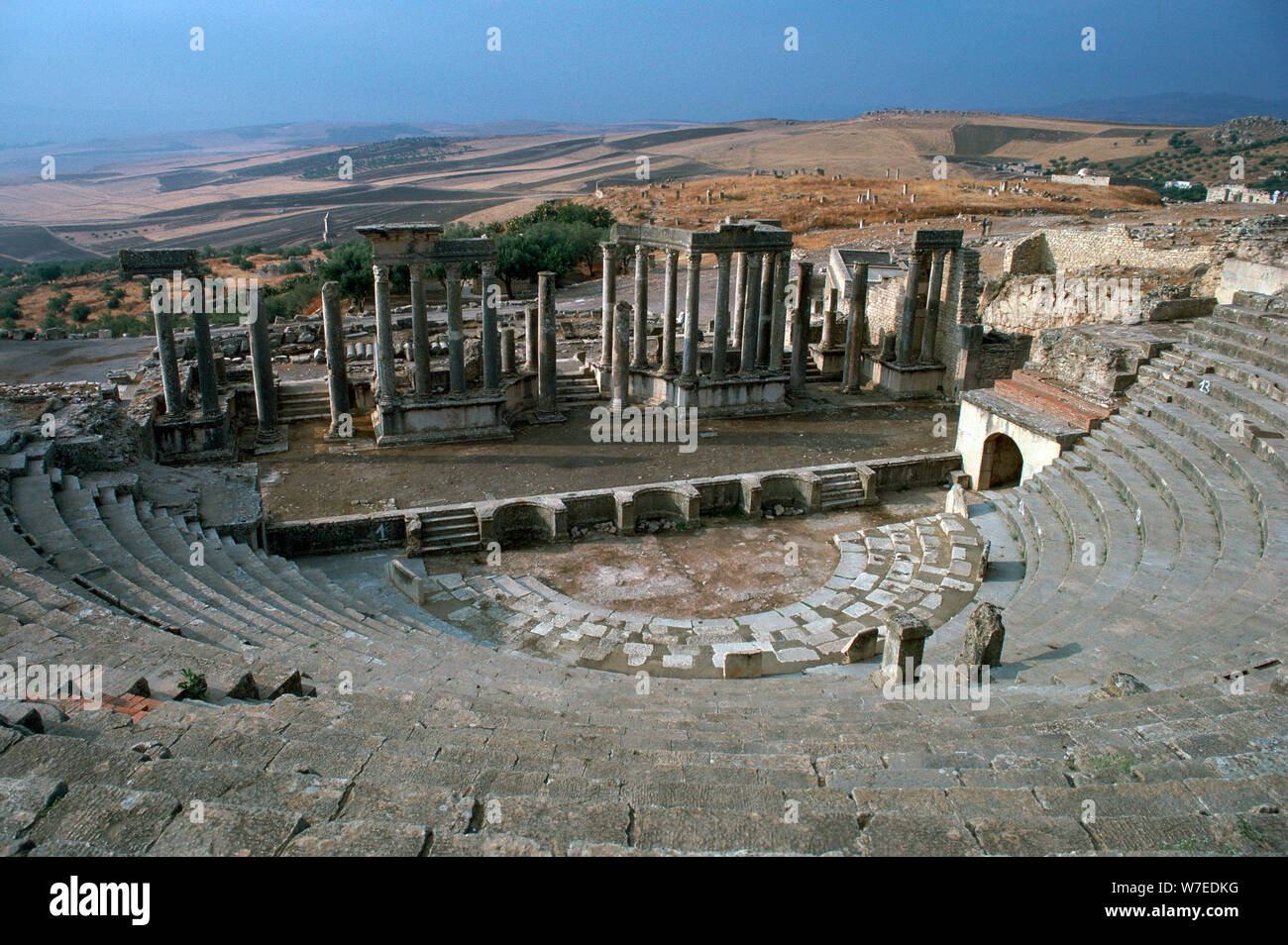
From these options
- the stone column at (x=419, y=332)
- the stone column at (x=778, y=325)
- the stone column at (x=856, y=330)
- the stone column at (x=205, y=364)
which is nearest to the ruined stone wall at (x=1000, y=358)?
the stone column at (x=856, y=330)

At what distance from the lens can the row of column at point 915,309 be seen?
25.7m

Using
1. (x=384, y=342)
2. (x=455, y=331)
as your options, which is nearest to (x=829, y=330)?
(x=455, y=331)

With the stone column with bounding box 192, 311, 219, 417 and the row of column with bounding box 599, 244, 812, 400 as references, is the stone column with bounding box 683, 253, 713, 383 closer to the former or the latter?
the row of column with bounding box 599, 244, 812, 400

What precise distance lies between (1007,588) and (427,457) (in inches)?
515

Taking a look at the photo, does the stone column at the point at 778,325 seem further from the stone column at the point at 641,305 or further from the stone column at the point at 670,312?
the stone column at the point at 641,305

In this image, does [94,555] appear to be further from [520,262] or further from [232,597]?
[520,262]

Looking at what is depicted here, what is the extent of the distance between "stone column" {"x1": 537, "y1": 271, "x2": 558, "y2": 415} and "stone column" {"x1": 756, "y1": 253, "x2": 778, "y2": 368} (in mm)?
5951

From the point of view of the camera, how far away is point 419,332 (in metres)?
21.5

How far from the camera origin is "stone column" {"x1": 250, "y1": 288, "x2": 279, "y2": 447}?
2109cm

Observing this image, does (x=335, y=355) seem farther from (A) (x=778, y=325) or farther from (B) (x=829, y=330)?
(B) (x=829, y=330)

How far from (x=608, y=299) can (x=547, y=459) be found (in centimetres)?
672

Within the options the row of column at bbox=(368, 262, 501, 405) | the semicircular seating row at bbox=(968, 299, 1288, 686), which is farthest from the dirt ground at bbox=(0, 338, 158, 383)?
the semicircular seating row at bbox=(968, 299, 1288, 686)

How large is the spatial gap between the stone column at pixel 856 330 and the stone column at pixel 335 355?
14.5 metres
